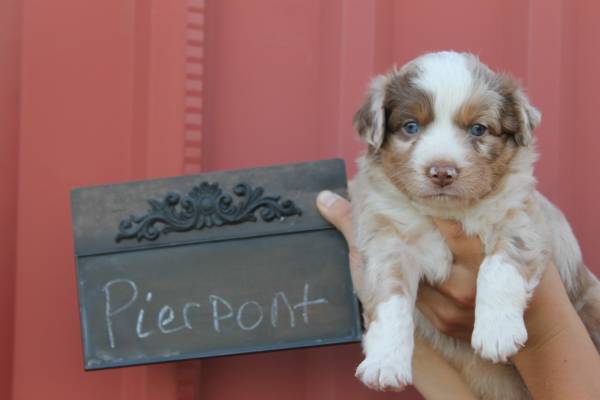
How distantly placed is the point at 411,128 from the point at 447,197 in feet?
0.88

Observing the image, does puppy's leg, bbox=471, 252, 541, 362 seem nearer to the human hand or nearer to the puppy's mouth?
the human hand

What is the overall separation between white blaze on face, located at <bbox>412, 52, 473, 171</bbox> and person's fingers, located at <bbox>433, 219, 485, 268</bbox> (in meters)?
0.27

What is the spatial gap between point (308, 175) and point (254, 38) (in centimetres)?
64

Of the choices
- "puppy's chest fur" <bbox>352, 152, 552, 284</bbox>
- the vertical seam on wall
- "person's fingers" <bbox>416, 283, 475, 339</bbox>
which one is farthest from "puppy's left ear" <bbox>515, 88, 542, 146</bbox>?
the vertical seam on wall

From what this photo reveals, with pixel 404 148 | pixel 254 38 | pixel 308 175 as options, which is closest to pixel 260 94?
pixel 254 38

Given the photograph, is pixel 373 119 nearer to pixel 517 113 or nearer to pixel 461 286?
pixel 517 113

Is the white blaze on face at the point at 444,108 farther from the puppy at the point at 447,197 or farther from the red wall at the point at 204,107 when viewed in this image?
the red wall at the point at 204,107

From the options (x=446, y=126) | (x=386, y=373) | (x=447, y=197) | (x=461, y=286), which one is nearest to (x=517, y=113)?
(x=446, y=126)

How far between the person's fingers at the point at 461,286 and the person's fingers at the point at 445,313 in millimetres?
27

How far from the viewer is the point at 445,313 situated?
2799 millimetres

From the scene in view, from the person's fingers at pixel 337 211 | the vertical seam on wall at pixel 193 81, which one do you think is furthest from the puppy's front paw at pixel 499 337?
the vertical seam on wall at pixel 193 81

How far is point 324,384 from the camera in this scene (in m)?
3.12

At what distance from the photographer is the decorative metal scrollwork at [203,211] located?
112 inches

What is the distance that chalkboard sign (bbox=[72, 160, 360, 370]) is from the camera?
2771 millimetres
